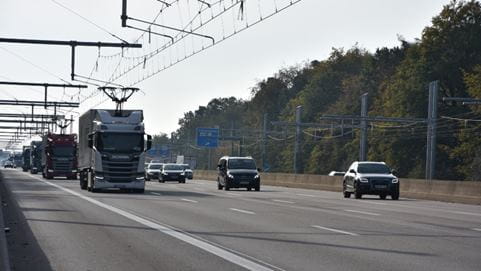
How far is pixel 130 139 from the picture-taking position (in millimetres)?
45594

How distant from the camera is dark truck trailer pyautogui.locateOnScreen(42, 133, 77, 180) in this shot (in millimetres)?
78125

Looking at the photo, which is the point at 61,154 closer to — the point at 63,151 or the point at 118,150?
the point at 63,151

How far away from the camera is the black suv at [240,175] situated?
2121 inches

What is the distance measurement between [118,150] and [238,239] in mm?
27696

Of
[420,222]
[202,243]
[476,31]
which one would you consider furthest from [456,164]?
[202,243]

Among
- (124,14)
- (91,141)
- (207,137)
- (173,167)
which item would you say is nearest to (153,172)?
(173,167)

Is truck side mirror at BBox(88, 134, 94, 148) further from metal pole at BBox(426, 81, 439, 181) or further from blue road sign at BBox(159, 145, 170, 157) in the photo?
blue road sign at BBox(159, 145, 170, 157)

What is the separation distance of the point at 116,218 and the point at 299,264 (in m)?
11.3

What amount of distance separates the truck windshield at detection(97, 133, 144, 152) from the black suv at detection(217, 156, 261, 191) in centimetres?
922

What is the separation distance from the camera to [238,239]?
18203 millimetres

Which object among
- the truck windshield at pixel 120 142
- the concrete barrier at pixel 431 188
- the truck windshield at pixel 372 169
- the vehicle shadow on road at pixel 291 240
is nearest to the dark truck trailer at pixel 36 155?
the concrete barrier at pixel 431 188

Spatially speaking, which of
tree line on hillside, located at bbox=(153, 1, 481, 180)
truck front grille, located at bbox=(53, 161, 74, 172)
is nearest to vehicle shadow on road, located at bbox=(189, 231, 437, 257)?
tree line on hillside, located at bbox=(153, 1, 481, 180)

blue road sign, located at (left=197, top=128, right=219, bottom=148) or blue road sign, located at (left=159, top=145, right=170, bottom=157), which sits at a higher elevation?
blue road sign, located at (left=197, top=128, right=219, bottom=148)

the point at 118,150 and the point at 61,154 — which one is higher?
the point at 118,150
